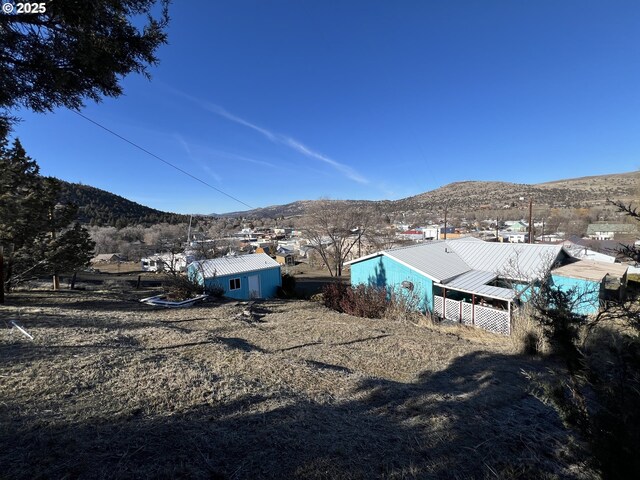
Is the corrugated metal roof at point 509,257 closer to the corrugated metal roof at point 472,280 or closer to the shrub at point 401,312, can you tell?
the corrugated metal roof at point 472,280

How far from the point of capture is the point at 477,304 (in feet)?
39.6

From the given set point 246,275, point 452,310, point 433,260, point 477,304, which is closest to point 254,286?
point 246,275

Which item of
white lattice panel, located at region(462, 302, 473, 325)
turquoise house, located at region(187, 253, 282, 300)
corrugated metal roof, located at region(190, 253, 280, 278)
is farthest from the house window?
white lattice panel, located at region(462, 302, 473, 325)

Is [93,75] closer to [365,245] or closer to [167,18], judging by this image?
[167,18]

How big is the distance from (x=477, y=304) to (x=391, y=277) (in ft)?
15.4

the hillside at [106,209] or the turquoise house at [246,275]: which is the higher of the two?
the hillside at [106,209]

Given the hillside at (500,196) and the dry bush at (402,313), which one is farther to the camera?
the hillside at (500,196)

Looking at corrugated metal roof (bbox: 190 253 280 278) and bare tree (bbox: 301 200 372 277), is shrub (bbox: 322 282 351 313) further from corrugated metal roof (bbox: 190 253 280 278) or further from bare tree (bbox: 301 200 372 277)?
bare tree (bbox: 301 200 372 277)

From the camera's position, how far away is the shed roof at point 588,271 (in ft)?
41.4

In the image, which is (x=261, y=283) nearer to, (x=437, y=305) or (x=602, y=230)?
(x=437, y=305)

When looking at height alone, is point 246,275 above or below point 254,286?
above

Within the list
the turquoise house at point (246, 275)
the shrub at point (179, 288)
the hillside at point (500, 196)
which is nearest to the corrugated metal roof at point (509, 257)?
the turquoise house at point (246, 275)

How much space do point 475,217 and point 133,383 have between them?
64690 millimetres

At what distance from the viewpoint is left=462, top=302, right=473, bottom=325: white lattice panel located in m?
11.7
